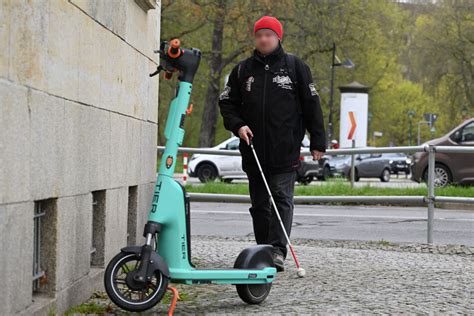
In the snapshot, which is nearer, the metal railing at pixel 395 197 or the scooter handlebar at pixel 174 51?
the scooter handlebar at pixel 174 51

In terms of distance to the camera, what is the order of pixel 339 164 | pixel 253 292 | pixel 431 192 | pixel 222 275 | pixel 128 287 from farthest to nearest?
pixel 339 164 < pixel 431 192 < pixel 253 292 < pixel 222 275 < pixel 128 287

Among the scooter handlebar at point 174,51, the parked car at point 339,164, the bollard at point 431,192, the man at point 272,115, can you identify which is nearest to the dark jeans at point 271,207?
→ the man at point 272,115

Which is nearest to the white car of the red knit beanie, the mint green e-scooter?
the red knit beanie

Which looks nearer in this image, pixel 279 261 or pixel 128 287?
pixel 128 287

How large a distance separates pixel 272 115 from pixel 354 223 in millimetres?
7973

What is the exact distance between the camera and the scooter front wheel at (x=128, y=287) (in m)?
5.93

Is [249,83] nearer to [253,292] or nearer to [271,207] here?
[271,207]

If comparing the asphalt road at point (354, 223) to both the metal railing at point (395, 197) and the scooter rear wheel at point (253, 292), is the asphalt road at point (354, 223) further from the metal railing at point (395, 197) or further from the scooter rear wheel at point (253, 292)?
the scooter rear wheel at point (253, 292)

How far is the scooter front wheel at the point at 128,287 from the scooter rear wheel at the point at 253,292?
851 millimetres

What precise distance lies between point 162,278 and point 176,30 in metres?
38.6

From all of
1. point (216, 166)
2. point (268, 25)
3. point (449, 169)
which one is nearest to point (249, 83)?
point (268, 25)

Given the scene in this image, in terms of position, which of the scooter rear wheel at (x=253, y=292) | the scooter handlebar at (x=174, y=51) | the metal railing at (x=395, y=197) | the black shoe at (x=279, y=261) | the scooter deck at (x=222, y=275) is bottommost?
the scooter rear wheel at (x=253, y=292)

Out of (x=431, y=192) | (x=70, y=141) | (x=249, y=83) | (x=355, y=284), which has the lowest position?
(x=355, y=284)

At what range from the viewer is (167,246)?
620 cm
